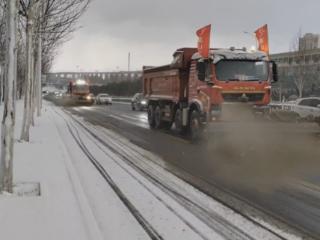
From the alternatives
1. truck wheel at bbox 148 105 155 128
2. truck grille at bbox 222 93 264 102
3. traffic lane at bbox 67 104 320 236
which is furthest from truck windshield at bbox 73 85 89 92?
truck grille at bbox 222 93 264 102

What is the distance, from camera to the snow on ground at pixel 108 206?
6613mm

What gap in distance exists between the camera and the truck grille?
56.3 ft

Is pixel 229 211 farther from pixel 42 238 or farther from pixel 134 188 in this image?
pixel 42 238

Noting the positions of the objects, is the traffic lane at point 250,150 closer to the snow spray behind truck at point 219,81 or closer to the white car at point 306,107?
the snow spray behind truck at point 219,81

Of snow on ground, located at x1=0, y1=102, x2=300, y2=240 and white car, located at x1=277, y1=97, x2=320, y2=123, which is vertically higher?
white car, located at x1=277, y1=97, x2=320, y2=123

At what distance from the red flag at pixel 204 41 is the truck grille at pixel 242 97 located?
1.46 m

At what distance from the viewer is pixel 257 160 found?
537 inches

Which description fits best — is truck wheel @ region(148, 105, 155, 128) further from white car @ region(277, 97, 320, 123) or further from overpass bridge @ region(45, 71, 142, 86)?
overpass bridge @ region(45, 71, 142, 86)

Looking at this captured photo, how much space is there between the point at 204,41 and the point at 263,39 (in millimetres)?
2690

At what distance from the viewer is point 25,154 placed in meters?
13.0

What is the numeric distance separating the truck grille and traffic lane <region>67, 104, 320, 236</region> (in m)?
1.00

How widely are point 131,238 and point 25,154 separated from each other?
7287 millimetres

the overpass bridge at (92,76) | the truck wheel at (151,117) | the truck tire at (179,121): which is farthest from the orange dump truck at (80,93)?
the overpass bridge at (92,76)

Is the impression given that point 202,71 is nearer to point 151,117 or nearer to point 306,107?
point 151,117
